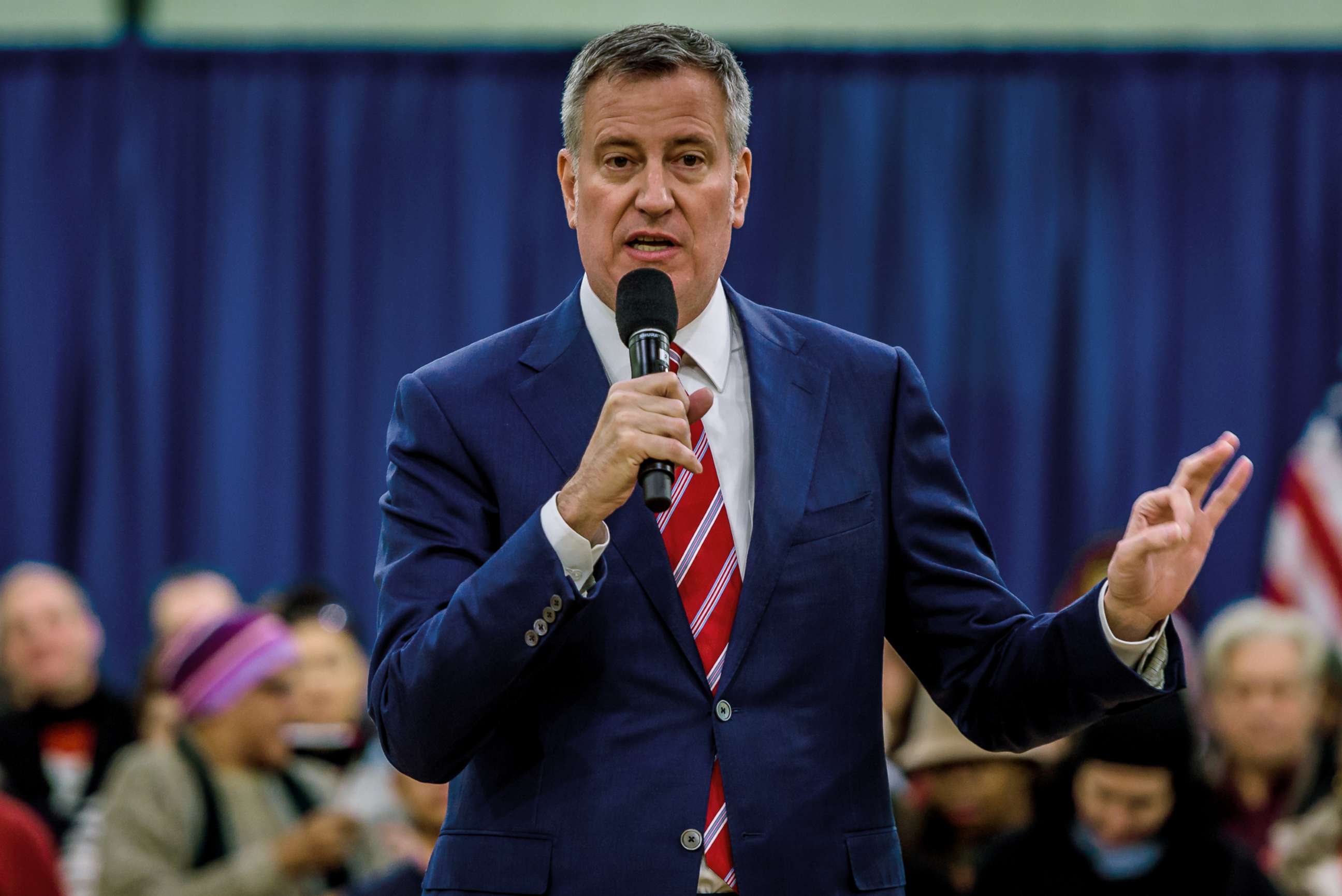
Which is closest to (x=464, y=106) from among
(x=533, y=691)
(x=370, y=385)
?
(x=370, y=385)

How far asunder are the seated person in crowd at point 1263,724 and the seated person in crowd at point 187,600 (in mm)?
3283

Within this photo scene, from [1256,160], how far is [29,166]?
5.29 meters

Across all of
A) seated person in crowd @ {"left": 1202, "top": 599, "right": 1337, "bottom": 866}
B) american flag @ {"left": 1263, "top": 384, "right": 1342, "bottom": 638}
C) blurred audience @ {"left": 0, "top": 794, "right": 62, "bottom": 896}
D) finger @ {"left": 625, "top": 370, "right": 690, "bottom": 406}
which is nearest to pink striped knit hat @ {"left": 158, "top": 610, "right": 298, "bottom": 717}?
blurred audience @ {"left": 0, "top": 794, "right": 62, "bottom": 896}

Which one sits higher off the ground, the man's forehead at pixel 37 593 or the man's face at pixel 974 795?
the man's forehead at pixel 37 593

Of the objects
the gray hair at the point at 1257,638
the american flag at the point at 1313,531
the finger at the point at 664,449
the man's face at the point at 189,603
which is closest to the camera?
the finger at the point at 664,449

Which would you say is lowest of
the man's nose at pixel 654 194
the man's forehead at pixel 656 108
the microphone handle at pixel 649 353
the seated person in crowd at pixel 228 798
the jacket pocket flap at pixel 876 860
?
the seated person in crowd at pixel 228 798

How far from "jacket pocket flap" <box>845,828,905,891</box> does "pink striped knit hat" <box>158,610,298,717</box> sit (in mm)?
2720

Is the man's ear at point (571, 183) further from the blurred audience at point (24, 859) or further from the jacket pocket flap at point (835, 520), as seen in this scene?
the blurred audience at point (24, 859)

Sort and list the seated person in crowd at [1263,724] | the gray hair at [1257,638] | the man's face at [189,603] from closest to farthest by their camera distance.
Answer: the seated person in crowd at [1263,724], the gray hair at [1257,638], the man's face at [189,603]

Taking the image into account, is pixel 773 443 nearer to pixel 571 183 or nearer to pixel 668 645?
pixel 668 645

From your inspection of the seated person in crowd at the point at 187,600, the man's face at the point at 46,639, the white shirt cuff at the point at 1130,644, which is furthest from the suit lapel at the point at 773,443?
the seated person in crowd at the point at 187,600

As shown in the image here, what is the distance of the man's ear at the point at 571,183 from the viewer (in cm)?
191

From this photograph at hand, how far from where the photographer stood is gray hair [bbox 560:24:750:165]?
1832mm

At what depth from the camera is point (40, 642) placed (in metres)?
5.75
